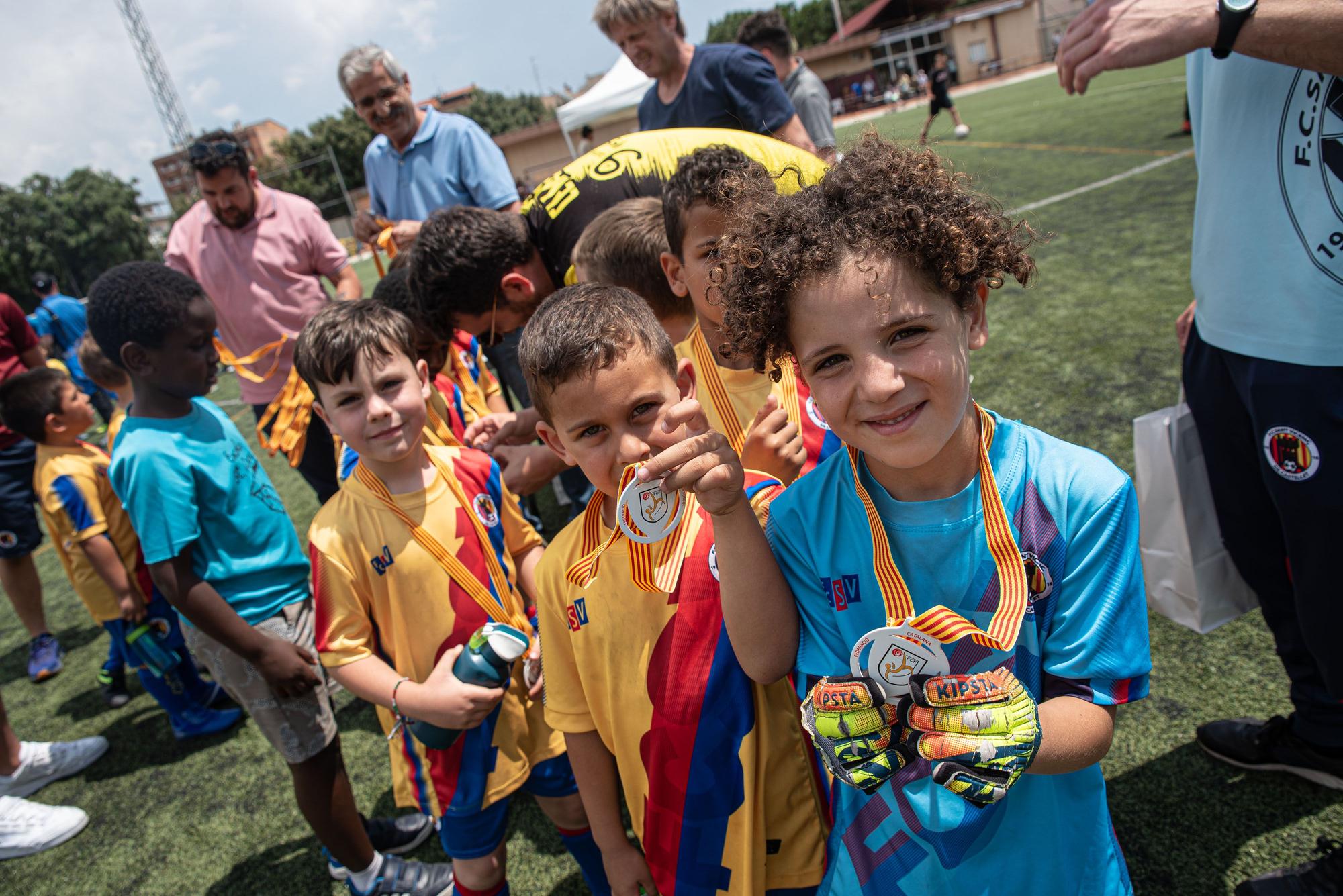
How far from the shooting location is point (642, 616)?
1630 mm

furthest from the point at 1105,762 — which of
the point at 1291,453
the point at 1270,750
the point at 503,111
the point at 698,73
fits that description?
the point at 503,111

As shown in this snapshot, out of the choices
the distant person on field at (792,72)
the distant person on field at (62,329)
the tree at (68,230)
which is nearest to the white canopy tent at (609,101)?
the distant person on field at (792,72)

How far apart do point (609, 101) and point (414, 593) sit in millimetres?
15967

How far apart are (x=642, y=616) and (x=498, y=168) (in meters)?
3.48

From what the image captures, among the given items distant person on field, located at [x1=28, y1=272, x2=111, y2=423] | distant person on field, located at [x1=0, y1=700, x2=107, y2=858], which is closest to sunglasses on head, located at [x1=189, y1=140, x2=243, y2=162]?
distant person on field, located at [x1=0, y1=700, x2=107, y2=858]

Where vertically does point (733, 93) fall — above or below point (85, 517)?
above

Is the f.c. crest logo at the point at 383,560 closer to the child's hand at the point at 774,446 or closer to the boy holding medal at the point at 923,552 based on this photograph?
the child's hand at the point at 774,446

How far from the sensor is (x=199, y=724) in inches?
165

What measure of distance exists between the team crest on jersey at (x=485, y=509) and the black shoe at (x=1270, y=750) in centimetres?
233

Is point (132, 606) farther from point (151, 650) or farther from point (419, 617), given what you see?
point (419, 617)

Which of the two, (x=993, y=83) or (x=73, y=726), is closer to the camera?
(x=73, y=726)

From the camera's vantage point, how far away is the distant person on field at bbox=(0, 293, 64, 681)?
5.14 metres

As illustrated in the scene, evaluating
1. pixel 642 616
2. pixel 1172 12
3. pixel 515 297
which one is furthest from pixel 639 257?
pixel 1172 12

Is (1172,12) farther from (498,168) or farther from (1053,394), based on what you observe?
(1053,394)
